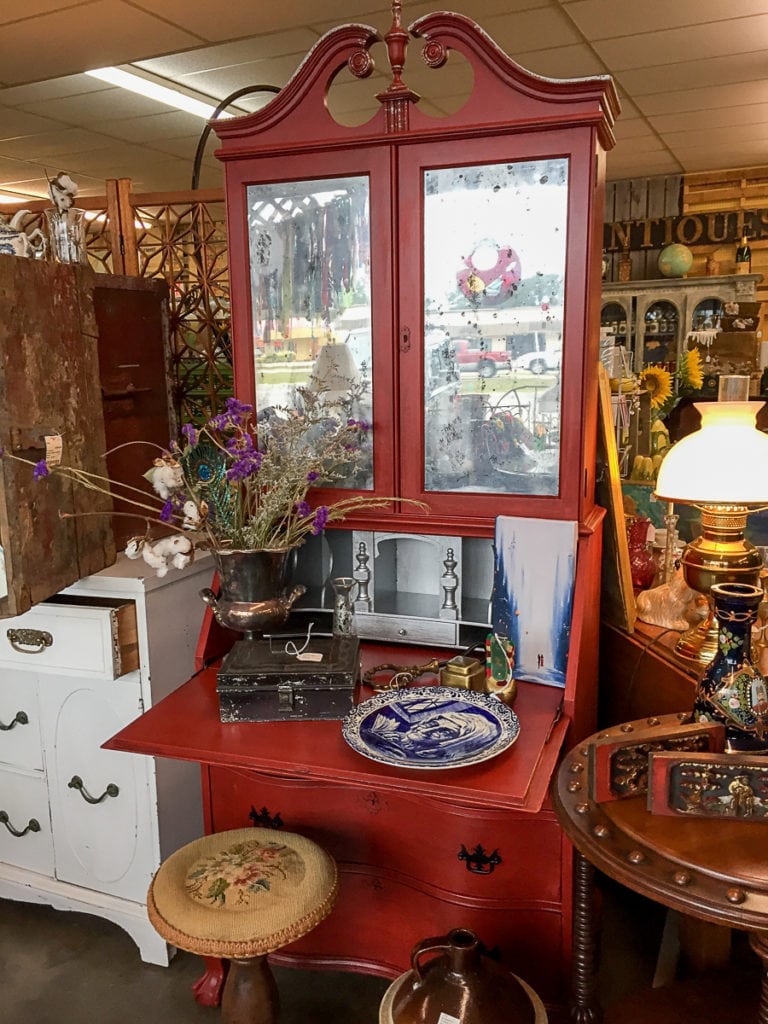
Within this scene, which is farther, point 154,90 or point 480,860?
point 154,90

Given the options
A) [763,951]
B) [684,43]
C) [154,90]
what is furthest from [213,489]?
[154,90]

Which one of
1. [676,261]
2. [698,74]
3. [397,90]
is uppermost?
[698,74]

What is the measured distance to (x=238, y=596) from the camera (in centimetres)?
174

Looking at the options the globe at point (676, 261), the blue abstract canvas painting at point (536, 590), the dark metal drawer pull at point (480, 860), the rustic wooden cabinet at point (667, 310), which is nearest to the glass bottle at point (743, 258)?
the rustic wooden cabinet at point (667, 310)

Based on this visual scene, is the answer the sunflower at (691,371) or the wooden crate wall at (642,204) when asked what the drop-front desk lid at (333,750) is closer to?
the sunflower at (691,371)

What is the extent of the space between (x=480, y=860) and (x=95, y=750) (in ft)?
3.31

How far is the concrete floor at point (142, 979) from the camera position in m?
1.88

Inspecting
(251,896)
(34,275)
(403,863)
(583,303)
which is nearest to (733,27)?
(583,303)

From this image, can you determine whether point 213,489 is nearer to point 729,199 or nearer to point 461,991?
point 461,991

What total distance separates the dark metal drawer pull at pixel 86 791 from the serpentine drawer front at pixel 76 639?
32 centimetres

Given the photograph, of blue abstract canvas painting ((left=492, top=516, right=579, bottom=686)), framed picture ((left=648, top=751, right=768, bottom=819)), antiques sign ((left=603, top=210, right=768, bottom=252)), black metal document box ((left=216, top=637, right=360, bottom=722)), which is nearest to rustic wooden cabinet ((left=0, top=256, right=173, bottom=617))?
black metal document box ((left=216, top=637, right=360, bottom=722))

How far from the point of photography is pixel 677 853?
3.79 ft

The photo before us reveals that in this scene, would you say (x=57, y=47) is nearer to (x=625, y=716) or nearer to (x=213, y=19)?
(x=213, y=19)

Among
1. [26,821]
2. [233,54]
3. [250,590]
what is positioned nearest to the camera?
[250,590]
